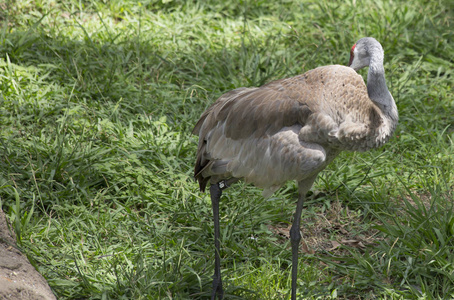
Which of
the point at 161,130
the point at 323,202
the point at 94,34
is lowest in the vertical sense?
the point at 323,202

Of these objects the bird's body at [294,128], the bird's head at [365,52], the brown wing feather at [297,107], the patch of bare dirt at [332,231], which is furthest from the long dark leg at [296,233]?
the bird's head at [365,52]

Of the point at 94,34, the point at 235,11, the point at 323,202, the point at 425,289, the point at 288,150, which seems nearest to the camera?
the point at 288,150

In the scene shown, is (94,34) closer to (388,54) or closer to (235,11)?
(235,11)

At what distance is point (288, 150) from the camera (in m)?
3.59

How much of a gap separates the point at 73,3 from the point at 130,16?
27.2 inches

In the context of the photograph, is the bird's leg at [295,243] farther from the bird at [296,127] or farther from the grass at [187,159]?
the grass at [187,159]

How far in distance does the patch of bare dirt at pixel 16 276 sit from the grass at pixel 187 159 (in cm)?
34

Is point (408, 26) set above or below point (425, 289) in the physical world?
above

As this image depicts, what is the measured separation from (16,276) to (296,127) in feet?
6.35

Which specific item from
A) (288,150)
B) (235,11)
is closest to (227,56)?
(235,11)

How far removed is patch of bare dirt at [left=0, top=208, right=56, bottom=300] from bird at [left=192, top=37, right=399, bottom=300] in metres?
1.17

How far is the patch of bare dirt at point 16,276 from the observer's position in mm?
3137

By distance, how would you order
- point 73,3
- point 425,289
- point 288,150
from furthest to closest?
point 73,3, point 425,289, point 288,150

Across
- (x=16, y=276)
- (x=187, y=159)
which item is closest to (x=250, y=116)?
(x=187, y=159)
